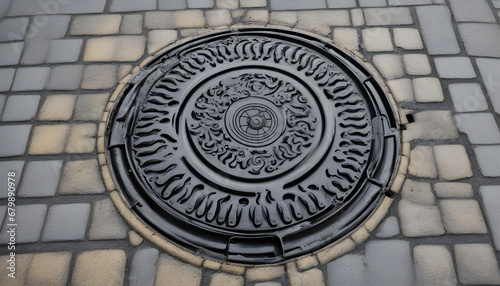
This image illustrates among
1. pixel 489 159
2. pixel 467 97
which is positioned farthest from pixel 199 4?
pixel 489 159

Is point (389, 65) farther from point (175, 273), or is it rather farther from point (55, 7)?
point (55, 7)

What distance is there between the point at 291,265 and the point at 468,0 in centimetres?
208

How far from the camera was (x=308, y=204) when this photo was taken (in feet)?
6.04

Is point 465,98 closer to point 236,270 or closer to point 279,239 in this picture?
point 279,239

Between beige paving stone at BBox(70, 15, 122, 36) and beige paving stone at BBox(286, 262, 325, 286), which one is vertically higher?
beige paving stone at BBox(70, 15, 122, 36)

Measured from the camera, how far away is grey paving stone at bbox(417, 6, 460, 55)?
7.85 feet

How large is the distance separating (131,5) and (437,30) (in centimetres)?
189

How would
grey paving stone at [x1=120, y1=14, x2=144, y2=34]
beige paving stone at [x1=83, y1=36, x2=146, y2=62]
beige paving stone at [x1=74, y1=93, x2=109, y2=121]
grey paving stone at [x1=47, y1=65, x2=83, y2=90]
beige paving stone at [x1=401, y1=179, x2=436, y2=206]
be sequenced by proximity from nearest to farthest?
beige paving stone at [x1=401, y1=179, x2=436, y2=206] → beige paving stone at [x1=74, y1=93, x2=109, y2=121] → grey paving stone at [x1=47, y1=65, x2=83, y2=90] → beige paving stone at [x1=83, y1=36, x2=146, y2=62] → grey paving stone at [x1=120, y1=14, x2=144, y2=34]

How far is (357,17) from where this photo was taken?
2.54m

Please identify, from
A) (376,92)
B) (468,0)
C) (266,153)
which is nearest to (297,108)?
(266,153)

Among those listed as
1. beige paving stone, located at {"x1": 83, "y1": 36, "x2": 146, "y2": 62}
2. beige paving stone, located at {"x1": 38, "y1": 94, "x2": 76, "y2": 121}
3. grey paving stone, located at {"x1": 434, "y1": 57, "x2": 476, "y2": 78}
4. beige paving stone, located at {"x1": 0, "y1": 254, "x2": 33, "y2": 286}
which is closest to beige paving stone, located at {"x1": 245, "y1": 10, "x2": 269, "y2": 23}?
beige paving stone, located at {"x1": 83, "y1": 36, "x2": 146, "y2": 62}

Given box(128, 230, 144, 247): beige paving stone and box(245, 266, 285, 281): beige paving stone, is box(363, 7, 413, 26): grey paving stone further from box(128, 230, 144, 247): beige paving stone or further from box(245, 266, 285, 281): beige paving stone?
box(128, 230, 144, 247): beige paving stone

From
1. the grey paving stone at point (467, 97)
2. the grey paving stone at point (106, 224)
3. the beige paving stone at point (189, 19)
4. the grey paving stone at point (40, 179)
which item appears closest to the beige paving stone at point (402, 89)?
the grey paving stone at point (467, 97)

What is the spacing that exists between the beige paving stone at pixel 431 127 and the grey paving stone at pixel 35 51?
2.07 meters
